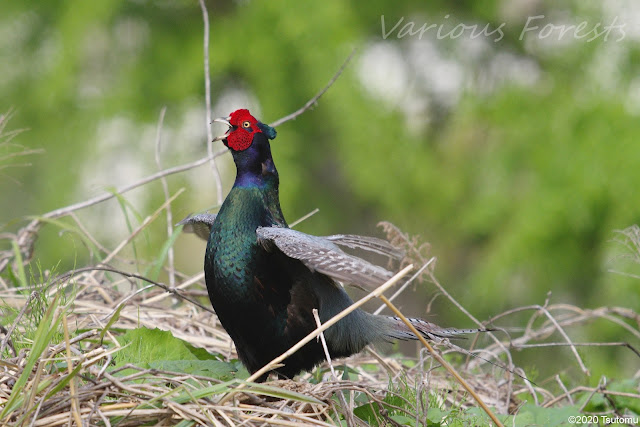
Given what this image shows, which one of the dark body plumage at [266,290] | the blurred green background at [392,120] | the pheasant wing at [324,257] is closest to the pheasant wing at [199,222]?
the dark body plumage at [266,290]

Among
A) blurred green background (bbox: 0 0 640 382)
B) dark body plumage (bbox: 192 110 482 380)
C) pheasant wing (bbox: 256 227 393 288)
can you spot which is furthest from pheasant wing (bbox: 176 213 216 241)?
blurred green background (bbox: 0 0 640 382)

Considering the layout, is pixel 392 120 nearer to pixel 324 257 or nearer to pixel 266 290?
pixel 266 290

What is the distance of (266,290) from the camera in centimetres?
229

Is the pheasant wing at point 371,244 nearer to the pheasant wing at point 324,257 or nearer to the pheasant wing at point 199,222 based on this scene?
the pheasant wing at point 324,257

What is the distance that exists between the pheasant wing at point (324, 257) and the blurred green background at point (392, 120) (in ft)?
7.40

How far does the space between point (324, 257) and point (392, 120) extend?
3.18 metres

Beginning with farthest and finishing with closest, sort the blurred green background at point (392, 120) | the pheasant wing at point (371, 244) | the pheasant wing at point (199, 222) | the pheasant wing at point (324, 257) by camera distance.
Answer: the blurred green background at point (392, 120), the pheasant wing at point (199, 222), the pheasant wing at point (371, 244), the pheasant wing at point (324, 257)

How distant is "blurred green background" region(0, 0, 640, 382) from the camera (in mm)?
4598

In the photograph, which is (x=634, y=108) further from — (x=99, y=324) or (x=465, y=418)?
(x=99, y=324)

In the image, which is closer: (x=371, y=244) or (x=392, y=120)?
(x=371, y=244)

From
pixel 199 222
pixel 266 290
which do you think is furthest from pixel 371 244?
pixel 199 222

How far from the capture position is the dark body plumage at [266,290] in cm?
227

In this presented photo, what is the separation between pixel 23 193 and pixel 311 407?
544cm

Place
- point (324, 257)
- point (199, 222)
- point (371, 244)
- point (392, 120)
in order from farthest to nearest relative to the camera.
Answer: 1. point (392, 120)
2. point (199, 222)
3. point (371, 244)
4. point (324, 257)
